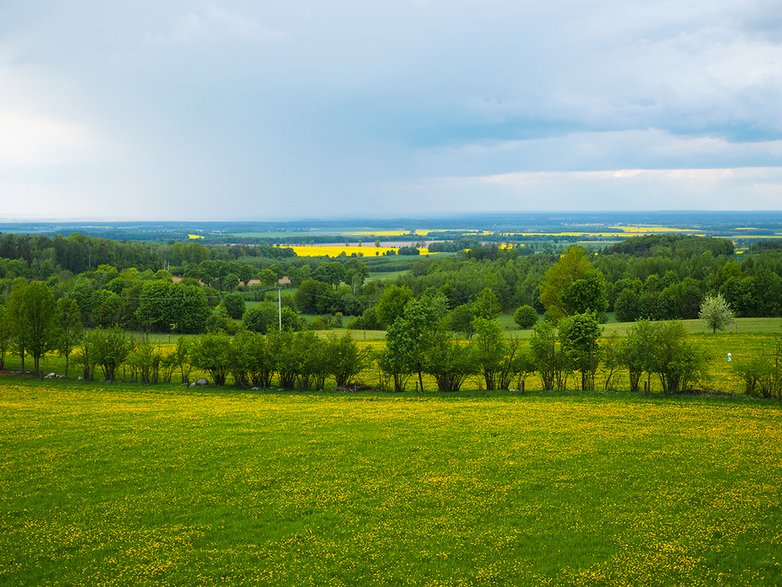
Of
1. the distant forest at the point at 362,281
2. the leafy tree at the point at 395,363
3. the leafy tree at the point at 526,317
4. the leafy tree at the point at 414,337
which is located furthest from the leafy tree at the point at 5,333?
the leafy tree at the point at 526,317

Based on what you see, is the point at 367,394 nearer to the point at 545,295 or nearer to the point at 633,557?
the point at 633,557

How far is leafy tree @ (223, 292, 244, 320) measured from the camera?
118m

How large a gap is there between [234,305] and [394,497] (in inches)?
3965

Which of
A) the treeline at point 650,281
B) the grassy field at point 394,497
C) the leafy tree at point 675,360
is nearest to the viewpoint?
the grassy field at point 394,497

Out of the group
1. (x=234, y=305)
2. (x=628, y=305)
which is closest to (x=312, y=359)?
(x=234, y=305)

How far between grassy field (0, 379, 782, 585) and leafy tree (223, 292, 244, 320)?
81.0 metres

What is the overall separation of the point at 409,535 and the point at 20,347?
163 feet

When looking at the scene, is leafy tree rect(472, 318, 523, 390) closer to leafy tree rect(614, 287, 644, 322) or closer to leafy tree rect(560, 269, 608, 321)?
leafy tree rect(560, 269, 608, 321)

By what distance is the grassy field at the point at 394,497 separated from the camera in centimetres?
1769

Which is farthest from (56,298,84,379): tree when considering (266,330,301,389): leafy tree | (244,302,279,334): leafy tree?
(244,302,279,334): leafy tree

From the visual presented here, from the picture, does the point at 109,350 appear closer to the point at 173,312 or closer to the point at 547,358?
the point at 547,358

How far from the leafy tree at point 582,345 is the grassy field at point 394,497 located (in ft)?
34.1

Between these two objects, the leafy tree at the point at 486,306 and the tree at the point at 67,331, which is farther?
the leafy tree at the point at 486,306

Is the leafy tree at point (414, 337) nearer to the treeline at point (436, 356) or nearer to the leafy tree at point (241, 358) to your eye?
the treeline at point (436, 356)
